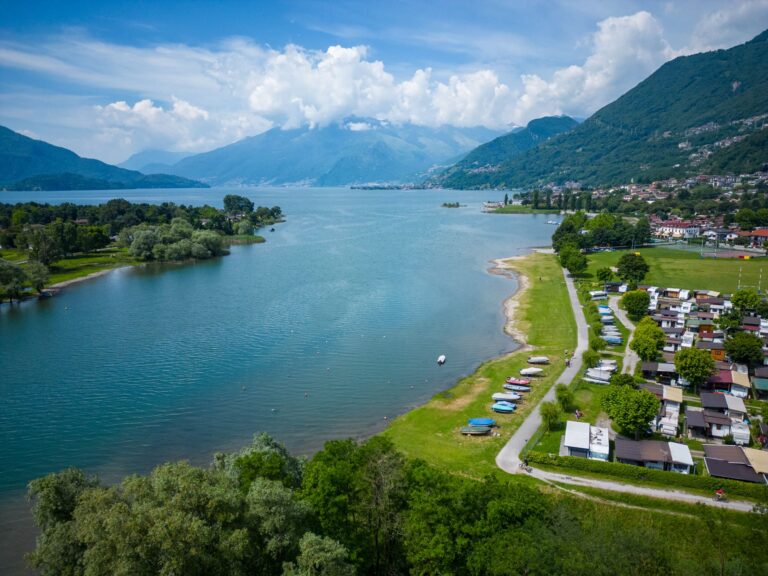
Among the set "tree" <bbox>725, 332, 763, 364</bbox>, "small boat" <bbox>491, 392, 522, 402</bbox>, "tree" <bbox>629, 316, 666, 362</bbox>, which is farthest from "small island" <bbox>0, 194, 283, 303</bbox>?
"tree" <bbox>725, 332, 763, 364</bbox>

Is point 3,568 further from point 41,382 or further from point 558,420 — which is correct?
point 558,420

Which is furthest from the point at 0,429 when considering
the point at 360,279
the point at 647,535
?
the point at 360,279

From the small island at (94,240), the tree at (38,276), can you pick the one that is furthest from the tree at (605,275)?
the tree at (38,276)

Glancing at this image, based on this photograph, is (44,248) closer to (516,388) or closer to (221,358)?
(221,358)

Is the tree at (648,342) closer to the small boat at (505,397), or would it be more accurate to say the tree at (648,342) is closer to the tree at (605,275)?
the small boat at (505,397)

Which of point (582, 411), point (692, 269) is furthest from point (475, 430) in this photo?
point (692, 269)

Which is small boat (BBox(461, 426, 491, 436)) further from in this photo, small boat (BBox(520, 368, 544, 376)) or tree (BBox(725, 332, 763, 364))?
tree (BBox(725, 332, 763, 364))

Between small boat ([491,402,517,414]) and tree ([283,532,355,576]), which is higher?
tree ([283,532,355,576])
